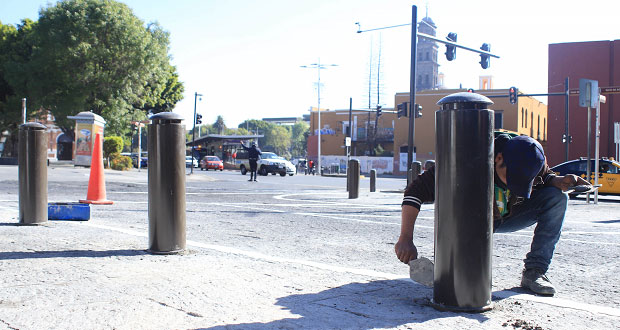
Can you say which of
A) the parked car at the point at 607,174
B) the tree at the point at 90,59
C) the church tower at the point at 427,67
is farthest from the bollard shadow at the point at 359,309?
the church tower at the point at 427,67

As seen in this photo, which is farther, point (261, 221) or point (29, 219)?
point (261, 221)

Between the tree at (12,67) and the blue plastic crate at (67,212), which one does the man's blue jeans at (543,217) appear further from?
the tree at (12,67)

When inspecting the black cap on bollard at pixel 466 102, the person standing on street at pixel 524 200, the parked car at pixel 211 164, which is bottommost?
the parked car at pixel 211 164

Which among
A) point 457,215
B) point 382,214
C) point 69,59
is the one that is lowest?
point 382,214

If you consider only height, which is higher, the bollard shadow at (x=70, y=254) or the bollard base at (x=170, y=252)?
the bollard base at (x=170, y=252)

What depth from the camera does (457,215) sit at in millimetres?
2736

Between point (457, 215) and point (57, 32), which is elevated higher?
point (57, 32)

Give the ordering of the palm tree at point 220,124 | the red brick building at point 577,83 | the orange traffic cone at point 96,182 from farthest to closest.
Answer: the palm tree at point 220,124
the red brick building at point 577,83
the orange traffic cone at point 96,182

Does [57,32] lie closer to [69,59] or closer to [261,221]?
[69,59]

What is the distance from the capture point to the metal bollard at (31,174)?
590 cm

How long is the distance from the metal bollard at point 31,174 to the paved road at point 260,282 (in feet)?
0.70

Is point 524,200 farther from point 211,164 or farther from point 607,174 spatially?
→ point 211,164

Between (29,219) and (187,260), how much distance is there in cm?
281

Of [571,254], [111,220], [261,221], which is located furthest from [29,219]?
[571,254]
